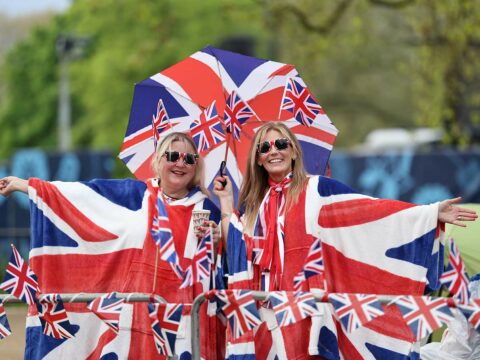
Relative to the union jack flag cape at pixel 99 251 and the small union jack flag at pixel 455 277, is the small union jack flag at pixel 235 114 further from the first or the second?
the small union jack flag at pixel 455 277

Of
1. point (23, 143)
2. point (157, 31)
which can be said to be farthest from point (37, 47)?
point (157, 31)

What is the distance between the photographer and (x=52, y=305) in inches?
254

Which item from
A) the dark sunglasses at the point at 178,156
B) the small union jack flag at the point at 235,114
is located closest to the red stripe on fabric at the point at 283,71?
the small union jack flag at the point at 235,114

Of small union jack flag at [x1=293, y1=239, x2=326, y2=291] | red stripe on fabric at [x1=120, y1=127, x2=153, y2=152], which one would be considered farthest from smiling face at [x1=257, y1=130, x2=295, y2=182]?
red stripe on fabric at [x1=120, y1=127, x2=153, y2=152]

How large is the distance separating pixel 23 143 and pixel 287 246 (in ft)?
170

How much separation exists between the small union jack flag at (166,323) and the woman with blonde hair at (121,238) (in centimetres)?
57

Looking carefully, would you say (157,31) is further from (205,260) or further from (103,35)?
(103,35)

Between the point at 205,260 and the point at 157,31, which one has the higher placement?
the point at 157,31

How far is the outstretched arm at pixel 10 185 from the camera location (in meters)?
6.69

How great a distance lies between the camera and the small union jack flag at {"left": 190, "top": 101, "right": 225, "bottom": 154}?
7.08m

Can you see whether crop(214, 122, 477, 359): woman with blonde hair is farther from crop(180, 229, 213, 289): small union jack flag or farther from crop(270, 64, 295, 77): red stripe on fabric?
crop(270, 64, 295, 77): red stripe on fabric

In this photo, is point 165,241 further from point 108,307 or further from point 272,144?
point 272,144

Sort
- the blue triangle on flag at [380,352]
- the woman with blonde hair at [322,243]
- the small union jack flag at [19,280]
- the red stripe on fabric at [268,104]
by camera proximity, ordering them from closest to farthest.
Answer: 1. the small union jack flag at [19,280]
2. the woman with blonde hair at [322,243]
3. the blue triangle on flag at [380,352]
4. the red stripe on fabric at [268,104]

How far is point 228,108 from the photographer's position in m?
7.29
